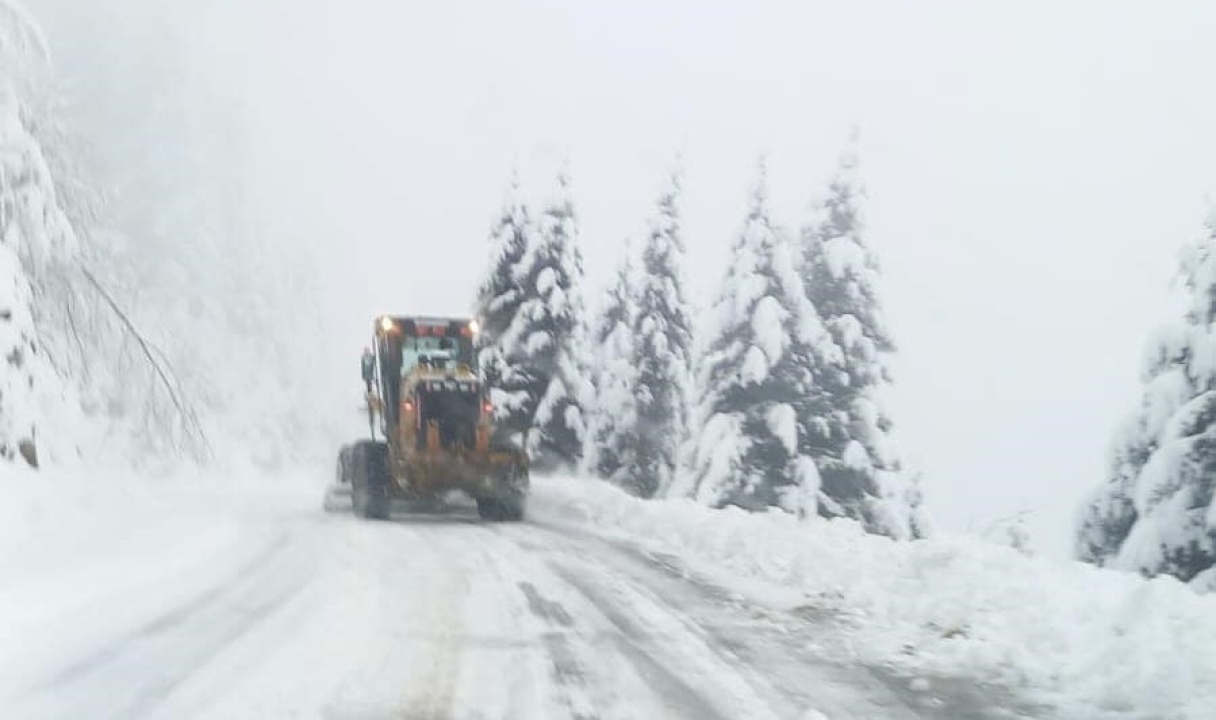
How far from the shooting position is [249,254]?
6003cm

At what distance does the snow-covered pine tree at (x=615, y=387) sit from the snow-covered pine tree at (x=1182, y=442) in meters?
18.5

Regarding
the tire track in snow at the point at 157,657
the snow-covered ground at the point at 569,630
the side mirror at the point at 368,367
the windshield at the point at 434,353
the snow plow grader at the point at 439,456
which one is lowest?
the tire track in snow at the point at 157,657

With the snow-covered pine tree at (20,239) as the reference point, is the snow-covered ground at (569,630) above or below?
below

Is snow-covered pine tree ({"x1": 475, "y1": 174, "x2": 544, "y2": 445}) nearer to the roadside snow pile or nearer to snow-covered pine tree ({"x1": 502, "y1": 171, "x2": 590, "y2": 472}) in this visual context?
snow-covered pine tree ({"x1": 502, "y1": 171, "x2": 590, "y2": 472})

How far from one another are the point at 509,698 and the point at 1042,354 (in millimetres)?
144505

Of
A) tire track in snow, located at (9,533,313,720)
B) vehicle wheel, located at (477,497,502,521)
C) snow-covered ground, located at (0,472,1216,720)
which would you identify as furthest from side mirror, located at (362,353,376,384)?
tire track in snow, located at (9,533,313,720)

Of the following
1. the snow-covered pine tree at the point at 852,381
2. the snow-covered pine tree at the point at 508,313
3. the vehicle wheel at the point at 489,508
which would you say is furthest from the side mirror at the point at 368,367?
the snow-covered pine tree at the point at 508,313

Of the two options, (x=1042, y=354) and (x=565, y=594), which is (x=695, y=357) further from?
(x=1042, y=354)

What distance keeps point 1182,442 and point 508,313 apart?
2072 cm

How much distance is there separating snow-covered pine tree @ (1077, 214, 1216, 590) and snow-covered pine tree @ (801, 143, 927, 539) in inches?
382

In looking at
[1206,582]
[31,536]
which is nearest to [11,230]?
[31,536]

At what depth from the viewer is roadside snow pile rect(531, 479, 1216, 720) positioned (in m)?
6.70

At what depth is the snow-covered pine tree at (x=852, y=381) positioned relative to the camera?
2452 centimetres

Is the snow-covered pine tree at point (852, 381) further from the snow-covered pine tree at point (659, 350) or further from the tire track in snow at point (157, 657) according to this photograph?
the tire track in snow at point (157, 657)
